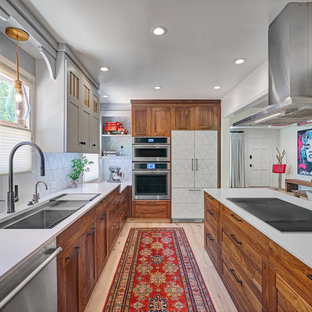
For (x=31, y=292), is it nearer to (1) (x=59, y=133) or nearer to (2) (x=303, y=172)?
(1) (x=59, y=133)

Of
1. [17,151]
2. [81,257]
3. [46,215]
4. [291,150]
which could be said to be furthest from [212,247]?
[291,150]

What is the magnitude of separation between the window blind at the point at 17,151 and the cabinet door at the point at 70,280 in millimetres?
915

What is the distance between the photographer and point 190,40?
1894mm

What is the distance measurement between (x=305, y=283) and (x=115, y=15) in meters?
2.10

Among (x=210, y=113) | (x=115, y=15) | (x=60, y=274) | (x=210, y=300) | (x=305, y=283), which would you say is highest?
(x=115, y=15)

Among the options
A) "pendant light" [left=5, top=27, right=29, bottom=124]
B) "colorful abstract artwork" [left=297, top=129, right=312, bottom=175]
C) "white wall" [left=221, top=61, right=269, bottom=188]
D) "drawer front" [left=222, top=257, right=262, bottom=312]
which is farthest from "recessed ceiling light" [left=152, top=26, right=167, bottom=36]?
"colorful abstract artwork" [left=297, top=129, right=312, bottom=175]

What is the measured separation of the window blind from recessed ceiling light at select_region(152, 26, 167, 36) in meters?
1.58

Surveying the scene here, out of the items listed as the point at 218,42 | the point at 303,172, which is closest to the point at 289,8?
the point at 218,42

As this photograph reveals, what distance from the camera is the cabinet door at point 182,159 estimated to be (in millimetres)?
3906

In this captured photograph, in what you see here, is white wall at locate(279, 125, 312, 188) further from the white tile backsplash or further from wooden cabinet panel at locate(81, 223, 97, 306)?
the white tile backsplash

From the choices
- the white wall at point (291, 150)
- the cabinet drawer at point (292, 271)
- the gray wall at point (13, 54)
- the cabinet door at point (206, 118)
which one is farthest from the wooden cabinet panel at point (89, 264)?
the white wall at point (291, 150)

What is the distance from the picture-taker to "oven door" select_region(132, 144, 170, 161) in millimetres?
3918

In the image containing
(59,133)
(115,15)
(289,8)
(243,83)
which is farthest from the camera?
(243,83)

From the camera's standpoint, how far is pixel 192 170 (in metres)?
3.91
